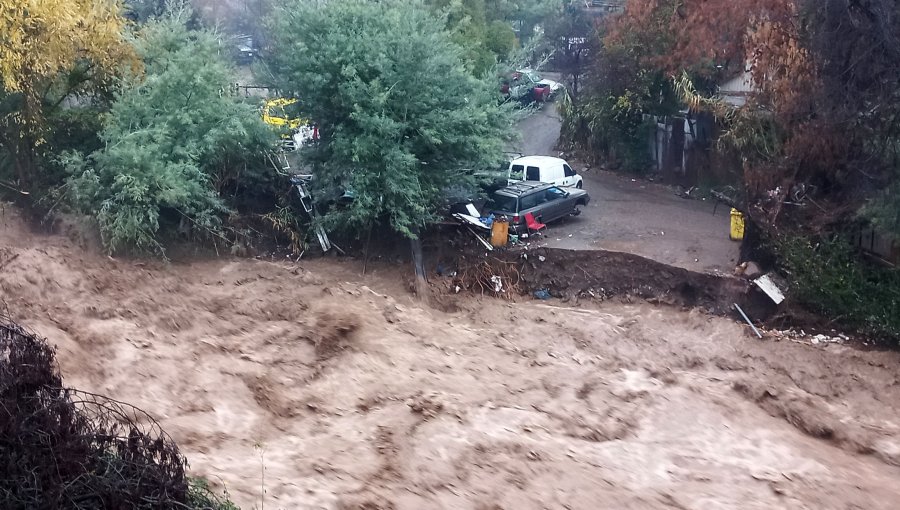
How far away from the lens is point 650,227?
824 inches

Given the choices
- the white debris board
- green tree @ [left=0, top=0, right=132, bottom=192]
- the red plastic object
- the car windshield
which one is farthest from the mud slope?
the car windshield

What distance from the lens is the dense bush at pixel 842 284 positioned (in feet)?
50.8

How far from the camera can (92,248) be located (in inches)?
719

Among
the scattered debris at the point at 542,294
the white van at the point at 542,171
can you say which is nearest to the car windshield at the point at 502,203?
the white van at the point at 542,171

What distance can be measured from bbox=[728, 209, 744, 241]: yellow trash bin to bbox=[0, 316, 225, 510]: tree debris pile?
15269 millimetres

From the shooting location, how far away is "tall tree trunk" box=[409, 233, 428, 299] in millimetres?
18625

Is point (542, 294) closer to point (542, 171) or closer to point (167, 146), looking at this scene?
point (542, 171)

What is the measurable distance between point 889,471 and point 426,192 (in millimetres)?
10975

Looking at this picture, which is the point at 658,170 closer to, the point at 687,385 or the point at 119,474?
the point at 687,385

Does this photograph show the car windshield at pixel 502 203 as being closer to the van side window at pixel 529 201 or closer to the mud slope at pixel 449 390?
the van side window at pixel 529 201

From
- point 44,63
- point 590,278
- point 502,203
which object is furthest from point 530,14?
point 44,63

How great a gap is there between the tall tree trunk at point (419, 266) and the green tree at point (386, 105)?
0.19 feet

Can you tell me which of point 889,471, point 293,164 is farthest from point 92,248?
point 889,471

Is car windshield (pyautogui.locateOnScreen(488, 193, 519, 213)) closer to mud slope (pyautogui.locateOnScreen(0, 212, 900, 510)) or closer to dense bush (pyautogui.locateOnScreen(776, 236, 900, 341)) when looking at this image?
mud slope (pyautogui.locateOnScreen(0, 212, 900, 510))
